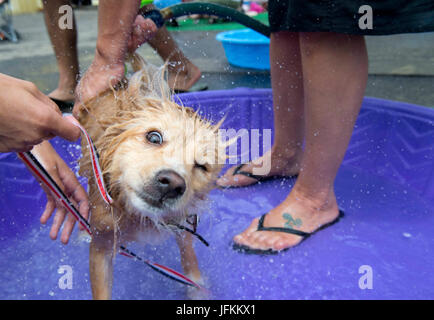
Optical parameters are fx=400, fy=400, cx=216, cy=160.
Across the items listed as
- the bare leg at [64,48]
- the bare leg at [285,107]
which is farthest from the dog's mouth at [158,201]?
the bare leg at [64,48]

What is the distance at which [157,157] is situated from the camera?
140cm

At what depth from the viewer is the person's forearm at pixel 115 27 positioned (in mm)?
1680

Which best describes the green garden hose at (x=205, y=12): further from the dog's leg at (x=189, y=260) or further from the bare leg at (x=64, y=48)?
the bare leg at (x=64, y=48)

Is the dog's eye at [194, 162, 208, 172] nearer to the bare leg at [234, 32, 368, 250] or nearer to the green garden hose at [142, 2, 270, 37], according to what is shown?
the bare leg at [234, 32, 368, 250]

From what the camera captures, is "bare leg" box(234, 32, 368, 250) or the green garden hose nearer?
"bare leg" box(234, 32, 368, 250)

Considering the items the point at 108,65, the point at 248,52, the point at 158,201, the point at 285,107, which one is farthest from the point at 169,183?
the point at 248,52

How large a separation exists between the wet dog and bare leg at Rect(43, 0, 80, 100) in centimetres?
197

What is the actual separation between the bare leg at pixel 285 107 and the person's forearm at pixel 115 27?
3.12ft

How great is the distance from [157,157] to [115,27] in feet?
2.21

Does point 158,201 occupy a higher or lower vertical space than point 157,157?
lower

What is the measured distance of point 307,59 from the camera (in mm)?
1826

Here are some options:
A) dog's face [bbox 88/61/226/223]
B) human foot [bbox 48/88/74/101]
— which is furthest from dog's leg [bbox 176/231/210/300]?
human foot [bbox 48/88/74/101]

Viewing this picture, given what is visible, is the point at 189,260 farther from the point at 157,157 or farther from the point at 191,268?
the point at 157,157

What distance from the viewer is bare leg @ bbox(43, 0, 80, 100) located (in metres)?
3.41
